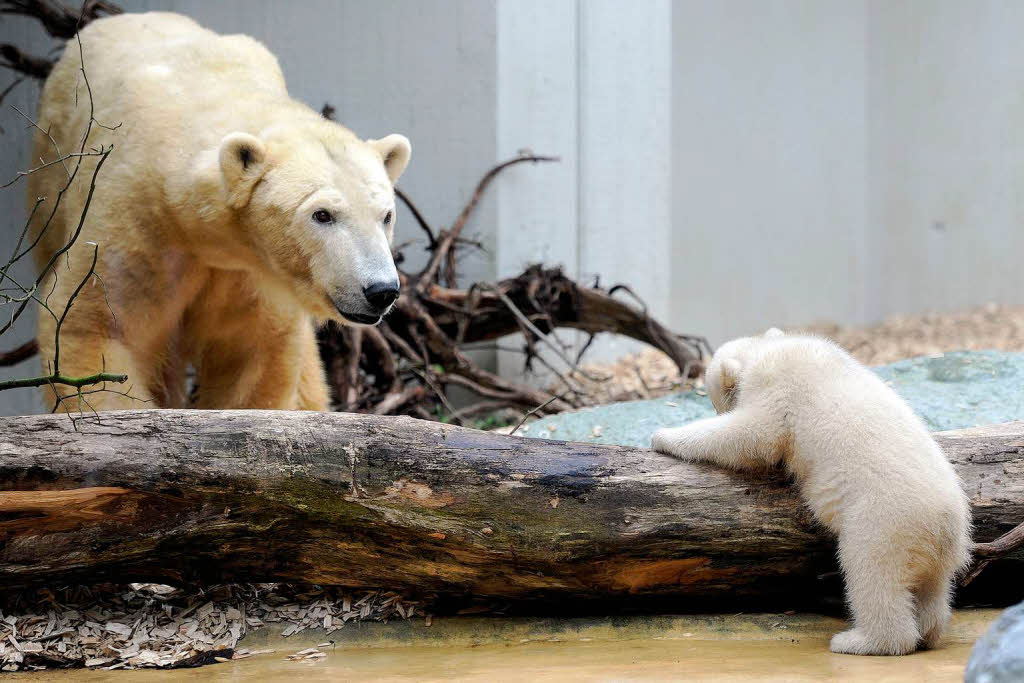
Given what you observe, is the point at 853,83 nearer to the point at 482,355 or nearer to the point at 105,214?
the point at 482,355

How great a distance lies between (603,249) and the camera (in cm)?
685

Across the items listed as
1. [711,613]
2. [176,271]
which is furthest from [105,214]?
[711,613]

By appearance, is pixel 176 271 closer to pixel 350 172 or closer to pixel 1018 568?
pixel 350 172

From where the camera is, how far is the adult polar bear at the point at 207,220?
133 inches

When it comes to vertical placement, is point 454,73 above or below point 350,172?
above

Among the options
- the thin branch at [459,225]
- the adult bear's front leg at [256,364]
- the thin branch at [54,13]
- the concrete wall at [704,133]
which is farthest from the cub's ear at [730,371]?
the thin branch at [54,13]

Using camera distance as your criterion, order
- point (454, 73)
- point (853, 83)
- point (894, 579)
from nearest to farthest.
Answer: point (894, 579) < point (454, 73) < point (853, 83)

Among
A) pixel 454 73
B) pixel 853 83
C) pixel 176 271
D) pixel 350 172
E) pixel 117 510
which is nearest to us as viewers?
pixel 117 510

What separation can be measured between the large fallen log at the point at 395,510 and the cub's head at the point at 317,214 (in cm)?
71

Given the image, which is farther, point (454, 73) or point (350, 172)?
point (454, 73)

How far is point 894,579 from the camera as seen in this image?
2414 millimetres

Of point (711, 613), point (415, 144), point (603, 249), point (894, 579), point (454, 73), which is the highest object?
point (454, 73)

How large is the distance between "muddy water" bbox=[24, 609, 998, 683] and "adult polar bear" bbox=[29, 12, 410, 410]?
108cm

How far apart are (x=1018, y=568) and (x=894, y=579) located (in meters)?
0.61
